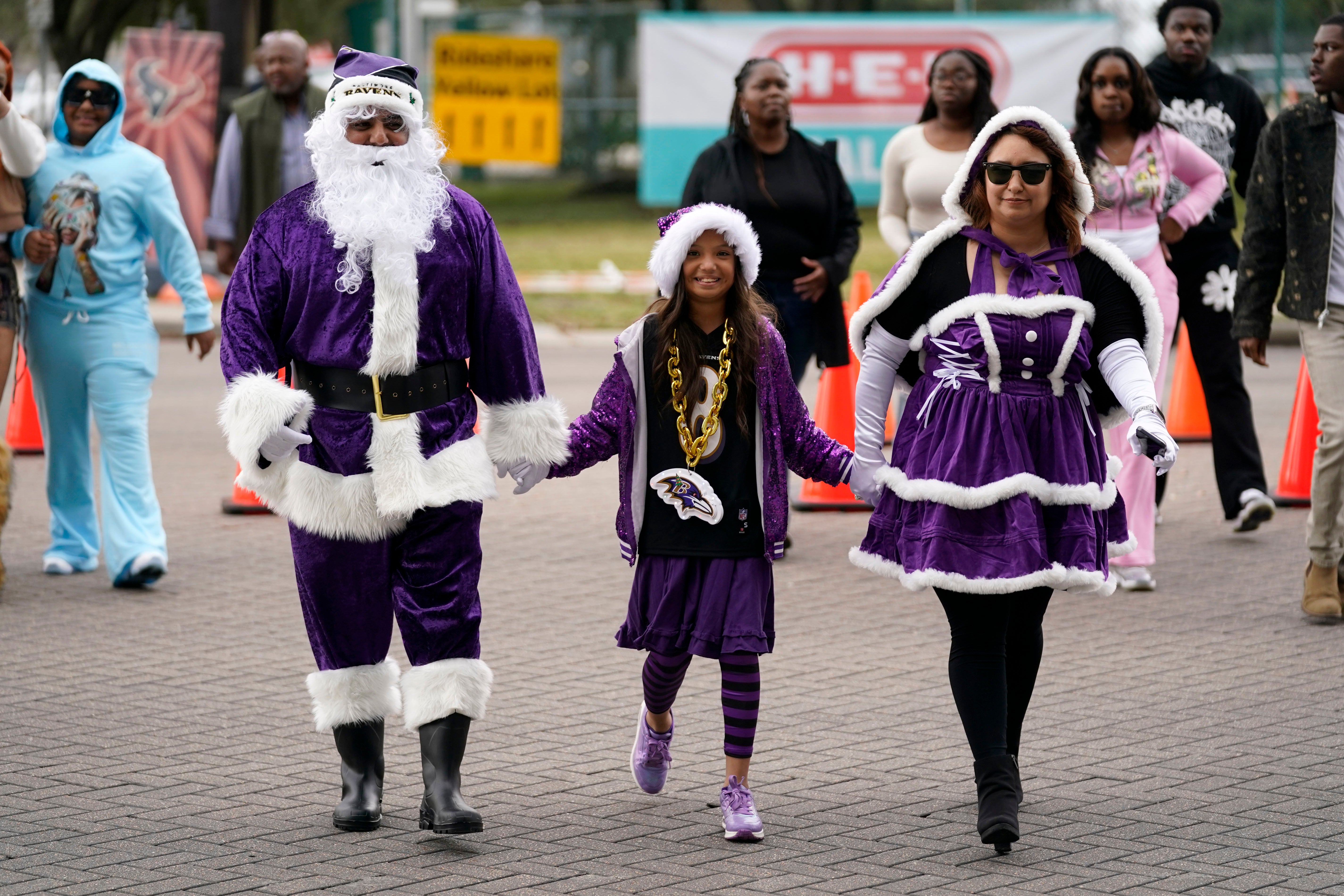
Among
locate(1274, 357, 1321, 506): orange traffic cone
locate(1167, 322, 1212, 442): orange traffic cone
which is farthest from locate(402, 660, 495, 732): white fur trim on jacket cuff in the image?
locate(1167, 322, 1212, 442): orange traffic cone

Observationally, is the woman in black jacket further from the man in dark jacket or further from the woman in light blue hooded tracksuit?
the woman in light blue hooded tracksuit

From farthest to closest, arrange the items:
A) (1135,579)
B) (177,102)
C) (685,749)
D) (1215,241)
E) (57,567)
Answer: (177,102)
(1215,241)
(57,567)
(1135,579)
(685,749)

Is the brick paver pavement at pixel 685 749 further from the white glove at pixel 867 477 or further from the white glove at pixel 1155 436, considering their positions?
the white glove at pixel 1155 436

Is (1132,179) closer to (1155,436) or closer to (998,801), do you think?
(1155,436)

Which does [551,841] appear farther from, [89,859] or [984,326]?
[984,326]

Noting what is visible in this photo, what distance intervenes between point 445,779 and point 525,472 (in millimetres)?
797

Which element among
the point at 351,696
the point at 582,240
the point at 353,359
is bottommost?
the point at 582,240

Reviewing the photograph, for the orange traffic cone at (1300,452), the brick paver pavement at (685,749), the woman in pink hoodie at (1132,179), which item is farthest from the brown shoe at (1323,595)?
the orange traffic cone at (1300,452)

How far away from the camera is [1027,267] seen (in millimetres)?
4703

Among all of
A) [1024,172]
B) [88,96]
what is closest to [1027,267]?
[1024,172]

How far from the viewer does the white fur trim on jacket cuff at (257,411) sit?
4445 millimetres

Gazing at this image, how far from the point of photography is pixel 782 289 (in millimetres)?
8391

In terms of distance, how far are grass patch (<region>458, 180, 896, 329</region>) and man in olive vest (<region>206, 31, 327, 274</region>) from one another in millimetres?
3936

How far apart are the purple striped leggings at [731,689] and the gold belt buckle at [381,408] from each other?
878 millimetres
